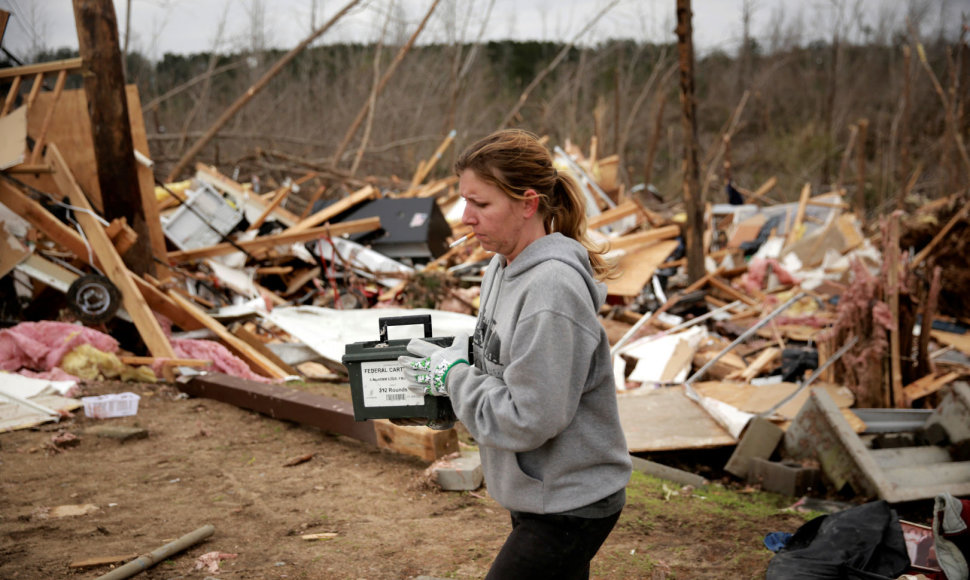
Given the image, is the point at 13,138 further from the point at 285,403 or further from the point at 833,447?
the point at 833,447

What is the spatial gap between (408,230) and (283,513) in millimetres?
7025

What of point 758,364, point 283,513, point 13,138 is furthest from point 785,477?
point 13,138

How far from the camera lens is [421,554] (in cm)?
363

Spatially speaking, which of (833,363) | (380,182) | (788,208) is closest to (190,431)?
(833,363)

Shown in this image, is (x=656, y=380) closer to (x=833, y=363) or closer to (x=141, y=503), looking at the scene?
(x=833, y=363)

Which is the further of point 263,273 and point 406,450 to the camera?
point 263,273

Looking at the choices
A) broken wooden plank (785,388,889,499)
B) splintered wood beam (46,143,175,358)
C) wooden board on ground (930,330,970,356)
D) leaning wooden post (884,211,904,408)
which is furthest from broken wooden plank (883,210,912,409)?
splintered wood beam (46,143,175,358)

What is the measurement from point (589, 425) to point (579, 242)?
499 millimetres

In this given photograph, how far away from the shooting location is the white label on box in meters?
2.15

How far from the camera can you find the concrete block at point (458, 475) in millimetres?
4477

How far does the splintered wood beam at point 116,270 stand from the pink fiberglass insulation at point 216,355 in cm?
20

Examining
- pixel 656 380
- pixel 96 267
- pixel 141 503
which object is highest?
pixel 96 267

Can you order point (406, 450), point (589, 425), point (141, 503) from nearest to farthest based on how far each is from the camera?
point (589, 425) < point (141, 503) < point (406, 450)

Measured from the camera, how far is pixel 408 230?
35.7 ft
